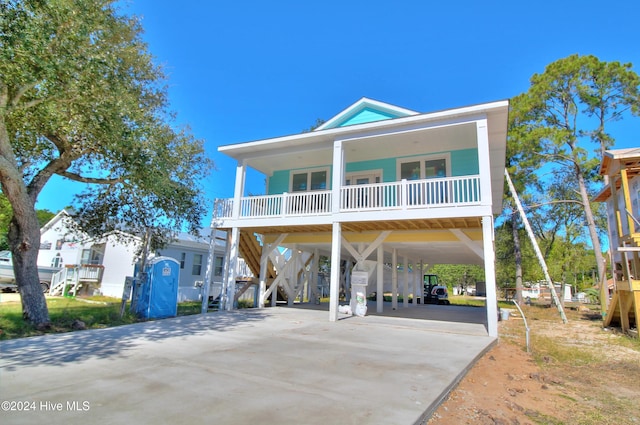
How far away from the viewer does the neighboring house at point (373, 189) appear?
8867mm

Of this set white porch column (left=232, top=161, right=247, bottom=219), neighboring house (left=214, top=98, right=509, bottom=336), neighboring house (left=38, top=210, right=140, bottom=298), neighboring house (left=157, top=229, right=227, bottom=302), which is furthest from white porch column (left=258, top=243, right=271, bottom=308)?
neighboring house (left=38, top=210, right=140, bottom=298)

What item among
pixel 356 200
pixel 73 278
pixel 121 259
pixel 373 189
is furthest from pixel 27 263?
pixel 73 278

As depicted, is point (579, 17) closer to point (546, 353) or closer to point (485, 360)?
point (546, 353)

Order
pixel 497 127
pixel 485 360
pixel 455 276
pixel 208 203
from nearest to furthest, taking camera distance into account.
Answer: pixel 485 360 → pixel 497 127 → pixel 208 203 → pixel 455 276

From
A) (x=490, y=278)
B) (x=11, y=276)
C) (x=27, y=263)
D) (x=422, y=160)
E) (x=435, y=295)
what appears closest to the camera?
(x=27, y=263)

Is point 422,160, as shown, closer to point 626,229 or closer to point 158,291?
point 626,229

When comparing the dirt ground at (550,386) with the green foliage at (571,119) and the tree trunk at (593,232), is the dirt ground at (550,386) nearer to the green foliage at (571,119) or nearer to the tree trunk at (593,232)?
the tree trunk at (593,232)

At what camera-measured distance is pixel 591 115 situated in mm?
18953

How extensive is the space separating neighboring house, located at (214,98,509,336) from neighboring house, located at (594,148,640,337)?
120 inches

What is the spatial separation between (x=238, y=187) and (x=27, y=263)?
6142 mm

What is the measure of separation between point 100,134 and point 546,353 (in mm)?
Answer: 11160

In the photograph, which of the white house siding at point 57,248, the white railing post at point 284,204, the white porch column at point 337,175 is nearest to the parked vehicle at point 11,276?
the white house siding at point 57,248

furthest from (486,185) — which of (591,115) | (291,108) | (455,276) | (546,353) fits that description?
(455,276)

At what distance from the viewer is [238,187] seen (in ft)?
39.3
